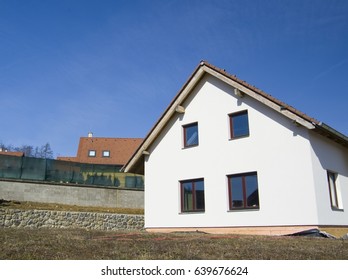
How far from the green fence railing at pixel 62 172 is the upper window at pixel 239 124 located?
46.5ft

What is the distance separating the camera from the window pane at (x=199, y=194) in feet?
52.9

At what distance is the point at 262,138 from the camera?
47.8 feet

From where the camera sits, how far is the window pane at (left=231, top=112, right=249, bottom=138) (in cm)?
1536

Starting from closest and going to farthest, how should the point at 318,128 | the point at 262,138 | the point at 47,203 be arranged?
the point at 318,128, the point at 262,138, the point at 47,203

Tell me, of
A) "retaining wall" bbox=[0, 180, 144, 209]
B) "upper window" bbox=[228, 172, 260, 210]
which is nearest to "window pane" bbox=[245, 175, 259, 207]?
"upper window" bbox=[228, 172, 260, 210]

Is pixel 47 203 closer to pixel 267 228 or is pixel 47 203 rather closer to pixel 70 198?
pixel 70 198

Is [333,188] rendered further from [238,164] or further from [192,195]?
[192,195]

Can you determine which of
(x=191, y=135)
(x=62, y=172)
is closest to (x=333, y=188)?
(x=191, y=135)

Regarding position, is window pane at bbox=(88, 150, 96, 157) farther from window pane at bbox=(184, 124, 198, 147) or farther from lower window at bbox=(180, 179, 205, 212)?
lower window at bbox=(180, 179, 205, 212)

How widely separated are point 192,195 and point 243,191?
266cm
